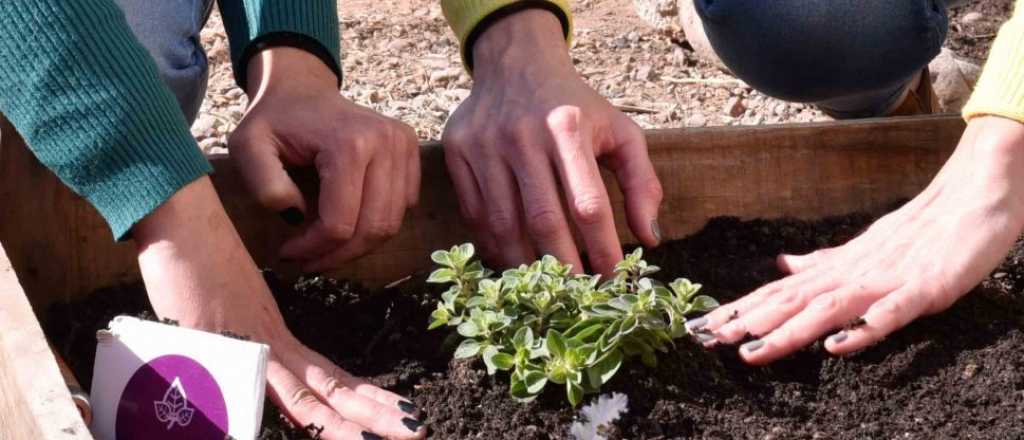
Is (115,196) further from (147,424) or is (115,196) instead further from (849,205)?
(849,205)

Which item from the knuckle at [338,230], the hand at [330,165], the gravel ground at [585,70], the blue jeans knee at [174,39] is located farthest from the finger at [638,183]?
the gravel ground at [585,70]

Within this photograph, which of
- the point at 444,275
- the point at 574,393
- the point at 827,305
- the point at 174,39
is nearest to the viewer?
Answer: the point at 574,393

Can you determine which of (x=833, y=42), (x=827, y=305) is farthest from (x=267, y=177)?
(x=833, y=42)

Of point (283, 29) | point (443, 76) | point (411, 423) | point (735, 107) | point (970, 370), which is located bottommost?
point (735, 107)

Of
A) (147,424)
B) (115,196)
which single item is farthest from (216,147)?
(147,424)

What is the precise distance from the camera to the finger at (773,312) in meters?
1.71

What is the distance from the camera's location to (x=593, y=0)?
15.7 feet

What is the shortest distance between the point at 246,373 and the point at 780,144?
1079 mm

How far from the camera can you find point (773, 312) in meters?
1.73

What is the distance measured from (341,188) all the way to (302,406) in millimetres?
415

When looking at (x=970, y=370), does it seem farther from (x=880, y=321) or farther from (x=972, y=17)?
(x=972, y=17)

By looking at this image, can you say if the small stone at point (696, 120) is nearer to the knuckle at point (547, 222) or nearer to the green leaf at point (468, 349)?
the knuckle at point (547, 222)

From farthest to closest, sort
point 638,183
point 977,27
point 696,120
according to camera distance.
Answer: point 977,27 < point 696,120 < point 638,183

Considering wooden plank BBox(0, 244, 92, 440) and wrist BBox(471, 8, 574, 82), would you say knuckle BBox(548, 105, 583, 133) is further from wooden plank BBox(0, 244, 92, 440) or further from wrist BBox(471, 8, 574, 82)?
wooden plank BBox(0, 244, 92, 440)
